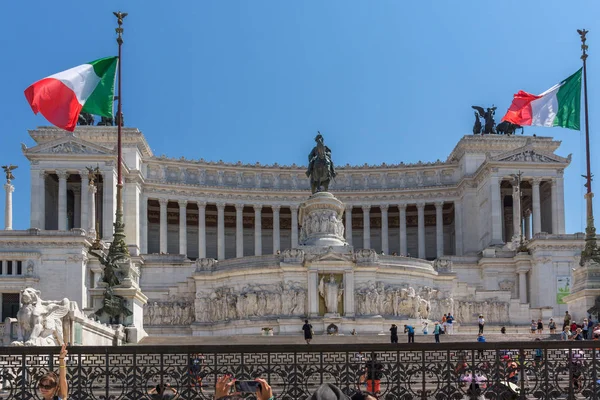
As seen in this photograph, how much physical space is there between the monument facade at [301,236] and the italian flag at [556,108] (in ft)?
54.5

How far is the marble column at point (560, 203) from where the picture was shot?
93438 millimetres

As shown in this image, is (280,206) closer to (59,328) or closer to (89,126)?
(89,126)

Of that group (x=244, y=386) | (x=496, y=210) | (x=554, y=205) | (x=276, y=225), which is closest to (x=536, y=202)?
(x=554, y=205)

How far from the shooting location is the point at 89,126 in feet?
315

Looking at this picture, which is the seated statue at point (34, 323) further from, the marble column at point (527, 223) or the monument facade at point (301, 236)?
the marble column at point (527, 223)

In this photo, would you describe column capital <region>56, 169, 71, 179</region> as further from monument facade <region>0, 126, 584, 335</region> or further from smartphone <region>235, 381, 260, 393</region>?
smartphone <region>235, 381, 260, 393</region>

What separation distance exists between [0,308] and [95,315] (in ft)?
120

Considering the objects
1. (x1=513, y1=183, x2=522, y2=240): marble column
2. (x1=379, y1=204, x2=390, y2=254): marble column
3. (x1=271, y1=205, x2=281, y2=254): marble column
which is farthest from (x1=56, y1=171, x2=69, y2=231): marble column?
(x1=513, y1=183, x2=522, y2=240): marble column

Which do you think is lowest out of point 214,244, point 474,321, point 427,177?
point 474,321

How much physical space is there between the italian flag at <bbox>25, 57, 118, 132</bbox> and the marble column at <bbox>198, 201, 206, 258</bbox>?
51633mm

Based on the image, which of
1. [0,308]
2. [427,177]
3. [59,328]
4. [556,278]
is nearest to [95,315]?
[59,328]

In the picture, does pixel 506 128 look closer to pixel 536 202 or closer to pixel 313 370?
pixel 536 202

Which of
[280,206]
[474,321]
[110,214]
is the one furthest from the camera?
[280,206]

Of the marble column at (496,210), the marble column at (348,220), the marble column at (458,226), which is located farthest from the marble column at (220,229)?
the marble column at (496,210)
